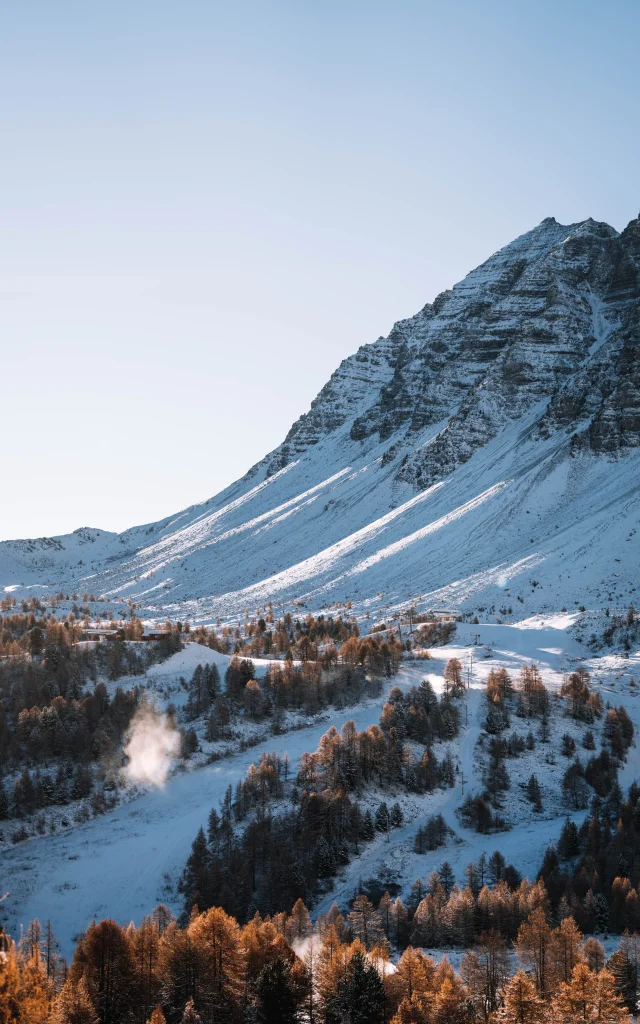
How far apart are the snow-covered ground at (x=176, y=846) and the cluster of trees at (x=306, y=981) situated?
17023 millimetres

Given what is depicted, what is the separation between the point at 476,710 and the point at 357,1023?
5370 centimetres

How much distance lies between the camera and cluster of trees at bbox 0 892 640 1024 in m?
38.7

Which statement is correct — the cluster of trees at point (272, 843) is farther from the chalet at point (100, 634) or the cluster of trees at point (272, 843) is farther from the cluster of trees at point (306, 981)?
the chalet at point (100, 634)

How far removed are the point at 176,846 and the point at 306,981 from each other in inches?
1160

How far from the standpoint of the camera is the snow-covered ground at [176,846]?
6372cm

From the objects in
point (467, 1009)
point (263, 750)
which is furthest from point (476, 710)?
point (467, 1009)

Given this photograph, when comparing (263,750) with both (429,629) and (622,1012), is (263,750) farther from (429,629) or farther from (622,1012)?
(622,1012)

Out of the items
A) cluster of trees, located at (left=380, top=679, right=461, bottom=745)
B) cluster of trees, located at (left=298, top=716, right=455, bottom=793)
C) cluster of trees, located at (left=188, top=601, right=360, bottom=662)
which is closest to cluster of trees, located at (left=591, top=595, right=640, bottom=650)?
cluster of trees, located at (left=380, top=679, right=461, bottom=745)

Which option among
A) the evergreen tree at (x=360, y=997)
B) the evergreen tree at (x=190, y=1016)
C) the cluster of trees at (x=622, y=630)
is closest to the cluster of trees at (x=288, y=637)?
the cluster of trees at (x=622, y=630)

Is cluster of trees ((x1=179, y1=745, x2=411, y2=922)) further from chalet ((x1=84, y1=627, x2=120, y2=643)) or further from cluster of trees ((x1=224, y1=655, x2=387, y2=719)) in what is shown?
chalet ((x1=84, y1=627, x2=120, y2=643))

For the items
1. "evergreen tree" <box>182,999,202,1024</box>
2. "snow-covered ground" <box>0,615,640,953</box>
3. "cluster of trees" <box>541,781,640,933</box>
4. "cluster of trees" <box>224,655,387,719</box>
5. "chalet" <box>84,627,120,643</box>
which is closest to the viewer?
"evergreen tree" <box>182,999,202,1024</box>

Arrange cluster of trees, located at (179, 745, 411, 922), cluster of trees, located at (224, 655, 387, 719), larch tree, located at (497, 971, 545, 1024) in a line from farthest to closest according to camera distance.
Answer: cluster of trees, located at (224, 655, 387, 719), cluster of trees, located at (179, 745, 411, 922), larch tree, located at (497, 971, 545, 1024)

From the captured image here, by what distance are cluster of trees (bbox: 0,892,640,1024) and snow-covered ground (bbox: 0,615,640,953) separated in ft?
55.9

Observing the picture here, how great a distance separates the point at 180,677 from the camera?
107750 millimetres
